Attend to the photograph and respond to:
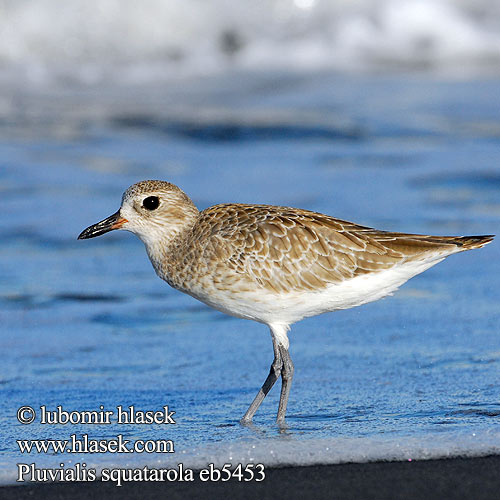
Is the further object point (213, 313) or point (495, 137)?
point (495, 137)

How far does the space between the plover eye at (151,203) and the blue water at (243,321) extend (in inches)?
49.4

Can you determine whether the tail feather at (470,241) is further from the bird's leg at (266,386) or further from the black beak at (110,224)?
the black beak at (110,224)

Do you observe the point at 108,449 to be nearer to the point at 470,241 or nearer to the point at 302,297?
the point at 302,297

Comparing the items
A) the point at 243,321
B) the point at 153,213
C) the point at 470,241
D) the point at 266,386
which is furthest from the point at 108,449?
the point at 243,321

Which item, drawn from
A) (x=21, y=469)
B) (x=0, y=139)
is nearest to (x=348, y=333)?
(x=21, y=469)

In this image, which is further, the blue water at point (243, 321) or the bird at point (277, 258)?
the bird at point (277, 258)

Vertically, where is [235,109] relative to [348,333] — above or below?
above

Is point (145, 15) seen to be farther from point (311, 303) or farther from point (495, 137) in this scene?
point (311, 303)

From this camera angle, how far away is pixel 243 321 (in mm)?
8406

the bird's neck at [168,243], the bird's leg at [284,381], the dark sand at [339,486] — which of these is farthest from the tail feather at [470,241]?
the bird's neck at [168,243]

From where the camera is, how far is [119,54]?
20453 mm

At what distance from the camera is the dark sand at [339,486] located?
4637mm

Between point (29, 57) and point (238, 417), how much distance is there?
1547cm

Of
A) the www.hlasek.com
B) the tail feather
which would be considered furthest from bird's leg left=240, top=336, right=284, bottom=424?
the tail feather
